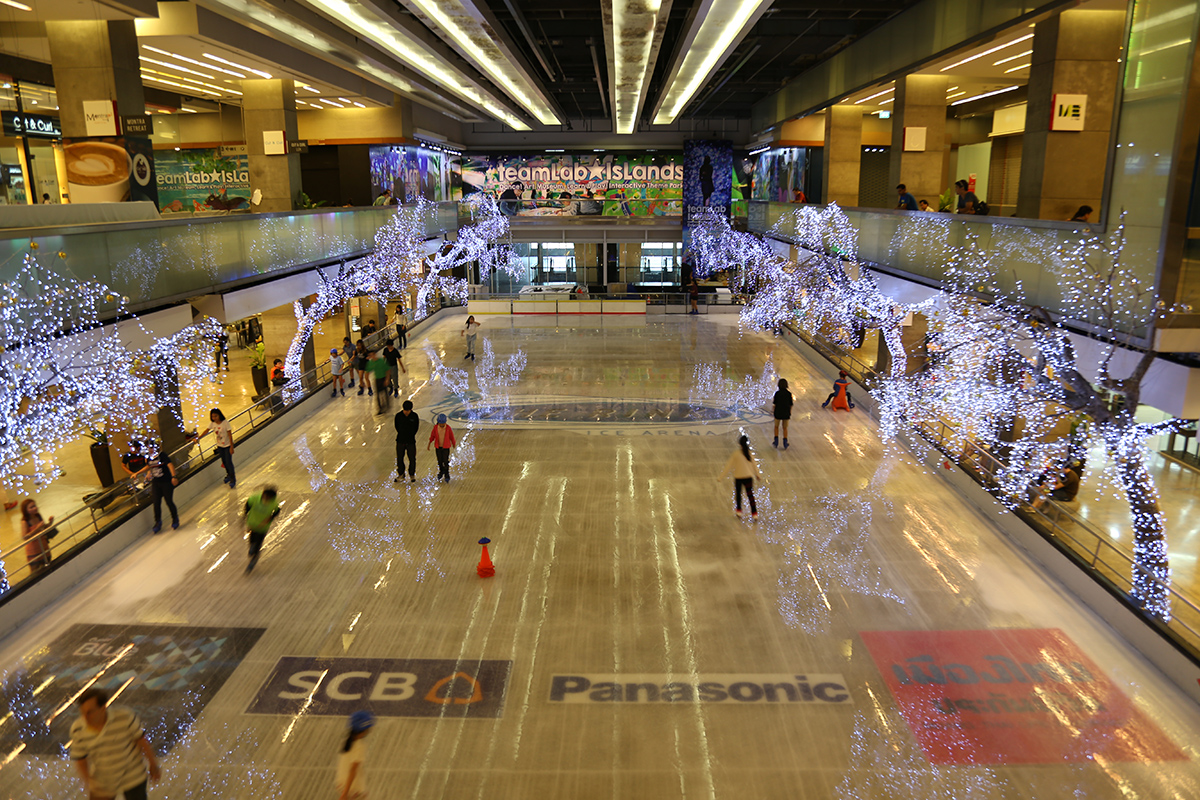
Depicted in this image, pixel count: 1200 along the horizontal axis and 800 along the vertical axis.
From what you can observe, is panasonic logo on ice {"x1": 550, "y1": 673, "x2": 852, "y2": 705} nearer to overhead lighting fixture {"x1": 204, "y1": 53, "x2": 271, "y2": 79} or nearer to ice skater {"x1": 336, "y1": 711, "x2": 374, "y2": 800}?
ice skater {"x1": 336, "y1": 711, "x2": 374, "y2": 800}

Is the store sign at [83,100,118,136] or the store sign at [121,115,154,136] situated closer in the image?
the store sign at [83,100,118,136]

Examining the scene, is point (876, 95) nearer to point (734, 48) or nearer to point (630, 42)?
point (734, 48)

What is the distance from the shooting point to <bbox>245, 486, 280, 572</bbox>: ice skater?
8.45m

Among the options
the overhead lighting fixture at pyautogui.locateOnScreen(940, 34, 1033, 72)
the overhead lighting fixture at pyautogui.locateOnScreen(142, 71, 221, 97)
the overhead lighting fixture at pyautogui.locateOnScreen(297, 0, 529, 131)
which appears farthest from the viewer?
the overhead lighting fixture at pyautogui.locateOnScreen(142, 71, 221, 97)

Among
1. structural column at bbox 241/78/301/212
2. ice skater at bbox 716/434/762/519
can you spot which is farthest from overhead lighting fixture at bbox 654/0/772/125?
structural column at bbox 241/78/301/212

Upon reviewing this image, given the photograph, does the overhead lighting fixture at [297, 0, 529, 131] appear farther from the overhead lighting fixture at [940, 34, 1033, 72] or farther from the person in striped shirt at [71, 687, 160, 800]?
the overhead lighting fixture at [940, 34, 1033, 72]

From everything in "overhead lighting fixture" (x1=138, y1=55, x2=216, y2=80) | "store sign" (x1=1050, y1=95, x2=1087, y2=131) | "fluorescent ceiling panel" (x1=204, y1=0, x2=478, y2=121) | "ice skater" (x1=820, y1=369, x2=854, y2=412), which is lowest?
"ice skater" (x1=820, y1=369, x2=854, y2=412)

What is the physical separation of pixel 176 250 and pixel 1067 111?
12360mm

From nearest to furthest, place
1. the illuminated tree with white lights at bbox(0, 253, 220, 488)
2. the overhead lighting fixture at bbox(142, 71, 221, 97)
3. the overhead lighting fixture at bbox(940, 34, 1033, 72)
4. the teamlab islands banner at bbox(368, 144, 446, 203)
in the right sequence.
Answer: the illuminated tree with white lights at bbox(0, 253, 220, 488) < the overhead lighting fixture at bbox(940, 34, 1033, 72) < the overhead lighting fixture at bbox(142, 71, 221, 97) < the teamlab islands banner at bbox(368, 144, 446, 203)

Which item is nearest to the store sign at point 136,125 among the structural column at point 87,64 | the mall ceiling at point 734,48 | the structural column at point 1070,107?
the structural column at point 87,64

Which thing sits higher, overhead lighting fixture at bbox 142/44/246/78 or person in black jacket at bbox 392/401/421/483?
overhead lighting fixture at bbox 142/44/246/78

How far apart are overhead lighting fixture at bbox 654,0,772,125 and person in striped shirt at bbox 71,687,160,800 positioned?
1008 cm

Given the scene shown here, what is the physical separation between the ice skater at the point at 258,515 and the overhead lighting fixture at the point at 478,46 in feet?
22.1

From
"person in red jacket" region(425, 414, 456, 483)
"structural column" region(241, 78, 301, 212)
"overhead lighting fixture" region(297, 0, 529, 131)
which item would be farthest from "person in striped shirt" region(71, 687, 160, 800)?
"structural column" region(241, 78, 301, 212)
